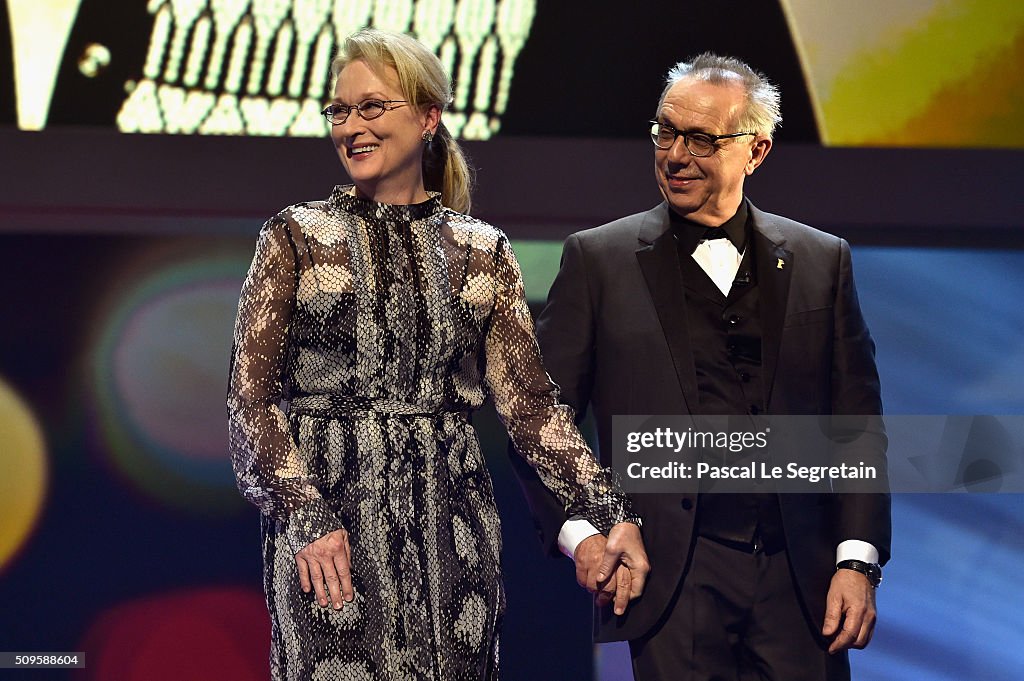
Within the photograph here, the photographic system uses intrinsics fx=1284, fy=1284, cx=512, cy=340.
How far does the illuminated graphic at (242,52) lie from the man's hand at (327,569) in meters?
1.53

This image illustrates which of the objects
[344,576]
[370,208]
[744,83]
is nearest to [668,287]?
[744,83]

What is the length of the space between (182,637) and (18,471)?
2.02 ft

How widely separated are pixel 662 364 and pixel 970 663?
185 centimetres

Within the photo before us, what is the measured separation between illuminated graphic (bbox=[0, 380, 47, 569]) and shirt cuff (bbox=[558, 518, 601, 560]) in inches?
71.5

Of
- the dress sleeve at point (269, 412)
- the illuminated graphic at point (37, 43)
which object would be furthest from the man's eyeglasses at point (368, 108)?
the illuminated graphic at point (37, 43)

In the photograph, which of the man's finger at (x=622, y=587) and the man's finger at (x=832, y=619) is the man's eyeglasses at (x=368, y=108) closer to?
the man's finger at (x=622, y=587)

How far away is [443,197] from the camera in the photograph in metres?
2.19

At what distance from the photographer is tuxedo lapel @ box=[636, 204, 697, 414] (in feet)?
7.15

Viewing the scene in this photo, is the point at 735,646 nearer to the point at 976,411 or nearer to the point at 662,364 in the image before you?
the point at 662,364

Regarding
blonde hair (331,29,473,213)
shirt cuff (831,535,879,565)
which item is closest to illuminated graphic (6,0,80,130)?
blonde hair (331,29,473,213)

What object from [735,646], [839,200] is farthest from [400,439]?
[839,200]

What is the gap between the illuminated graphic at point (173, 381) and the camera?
3377 mm

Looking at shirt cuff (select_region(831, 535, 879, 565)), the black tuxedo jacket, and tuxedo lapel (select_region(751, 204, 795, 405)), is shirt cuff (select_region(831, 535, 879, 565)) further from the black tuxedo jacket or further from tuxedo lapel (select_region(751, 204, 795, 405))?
tuxedo lapel (select_region(751, 204, 795, 405))

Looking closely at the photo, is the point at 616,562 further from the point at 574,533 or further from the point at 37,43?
the point at 37,43
